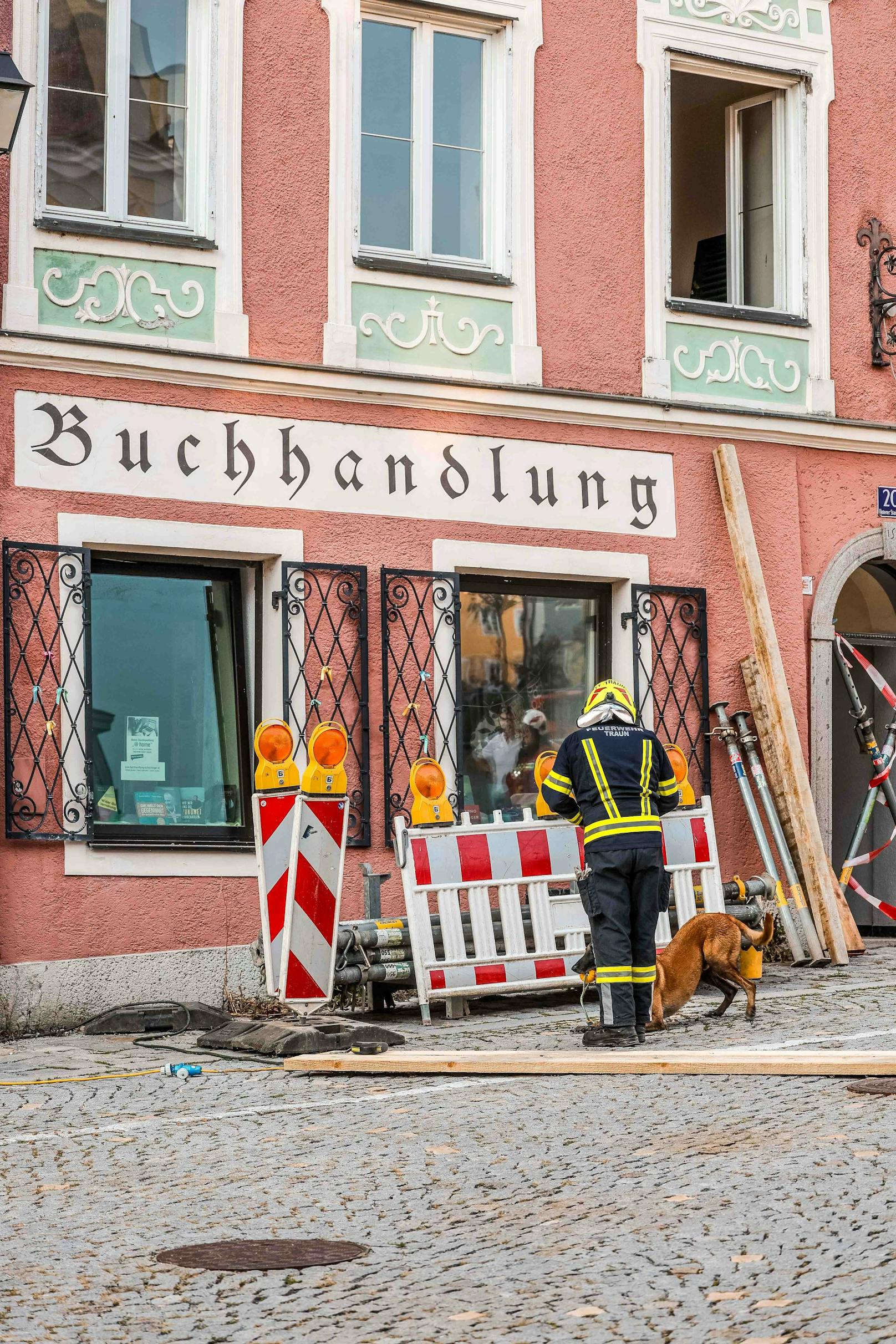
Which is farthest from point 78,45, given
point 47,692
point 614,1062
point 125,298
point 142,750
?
point 614,1062

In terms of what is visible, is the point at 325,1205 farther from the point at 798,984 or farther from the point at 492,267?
the point at 492,267

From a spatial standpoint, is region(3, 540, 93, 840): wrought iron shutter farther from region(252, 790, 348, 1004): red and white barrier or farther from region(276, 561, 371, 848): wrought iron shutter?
region(252, 790, 348, 1004): red and white barrier

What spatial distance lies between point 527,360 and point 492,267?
0.70m

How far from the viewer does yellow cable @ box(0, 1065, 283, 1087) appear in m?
8.91

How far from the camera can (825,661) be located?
14.2 metres

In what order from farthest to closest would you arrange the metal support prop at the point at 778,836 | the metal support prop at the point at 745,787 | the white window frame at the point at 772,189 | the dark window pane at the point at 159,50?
1. the white window frame at the point at 772,189
2. the metal support prop at the point at 745,787
3. the metal support prop at the point at 778,836
4. the dark window pane at the point at 159,50

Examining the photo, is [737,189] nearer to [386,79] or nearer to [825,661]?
[386,79]

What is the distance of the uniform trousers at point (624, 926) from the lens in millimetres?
9508

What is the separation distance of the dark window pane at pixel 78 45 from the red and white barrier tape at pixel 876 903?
7.98 metres

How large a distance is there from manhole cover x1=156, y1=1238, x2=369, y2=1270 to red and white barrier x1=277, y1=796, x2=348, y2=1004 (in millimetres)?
4758

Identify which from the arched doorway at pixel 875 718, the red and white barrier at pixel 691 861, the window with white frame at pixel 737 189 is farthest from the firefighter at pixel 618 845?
the arched doorway at pixel 875 718

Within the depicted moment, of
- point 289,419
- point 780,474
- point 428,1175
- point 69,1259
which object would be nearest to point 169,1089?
point 428,1175

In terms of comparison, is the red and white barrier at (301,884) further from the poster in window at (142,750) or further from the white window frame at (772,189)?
the white window frame at (772,189)

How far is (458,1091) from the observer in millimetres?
8258
